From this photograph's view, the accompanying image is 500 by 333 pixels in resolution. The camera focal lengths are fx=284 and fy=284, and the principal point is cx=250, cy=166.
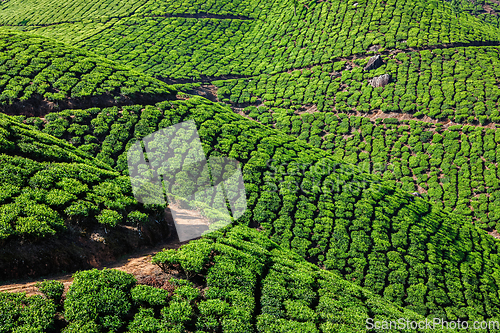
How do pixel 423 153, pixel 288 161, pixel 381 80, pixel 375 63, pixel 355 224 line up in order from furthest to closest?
pixel 375 63, pixel 381 80, pixel 423 153, pixel 288 161, pixel 355 224

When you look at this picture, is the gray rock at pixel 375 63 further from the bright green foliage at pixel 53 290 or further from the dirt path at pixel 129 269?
the bright green foliage at pixel 53 290

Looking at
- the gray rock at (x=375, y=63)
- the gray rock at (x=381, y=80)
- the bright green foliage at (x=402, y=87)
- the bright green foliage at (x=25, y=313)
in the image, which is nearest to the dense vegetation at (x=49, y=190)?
the bright green foliage at (x=25, y=313)

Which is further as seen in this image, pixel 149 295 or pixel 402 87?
pixel 402 87

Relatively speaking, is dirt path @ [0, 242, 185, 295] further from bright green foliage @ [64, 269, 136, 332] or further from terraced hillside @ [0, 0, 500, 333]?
bright green foliage @ [64, 269, 136, 332]

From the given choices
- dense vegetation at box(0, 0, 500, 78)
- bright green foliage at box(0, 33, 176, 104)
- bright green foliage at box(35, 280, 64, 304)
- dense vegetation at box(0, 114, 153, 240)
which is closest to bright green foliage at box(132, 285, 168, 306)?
bright green foliage at box(35, 280, 64, 304)

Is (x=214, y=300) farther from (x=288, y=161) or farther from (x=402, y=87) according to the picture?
(x=402, y=87)

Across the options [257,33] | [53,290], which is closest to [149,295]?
[53,290]
